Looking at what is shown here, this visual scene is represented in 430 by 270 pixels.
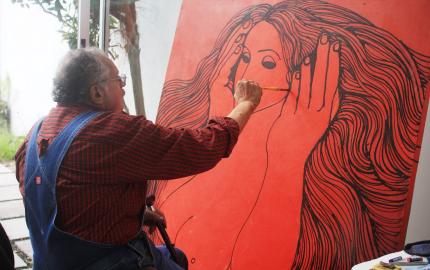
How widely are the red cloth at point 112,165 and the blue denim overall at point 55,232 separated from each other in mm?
25

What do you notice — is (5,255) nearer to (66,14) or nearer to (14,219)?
(14,219)

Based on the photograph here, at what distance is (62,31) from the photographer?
3.63 meters

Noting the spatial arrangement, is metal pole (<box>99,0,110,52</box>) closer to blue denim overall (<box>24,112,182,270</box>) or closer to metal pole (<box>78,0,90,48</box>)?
metal pole (<box>78,0,90,48</box>)

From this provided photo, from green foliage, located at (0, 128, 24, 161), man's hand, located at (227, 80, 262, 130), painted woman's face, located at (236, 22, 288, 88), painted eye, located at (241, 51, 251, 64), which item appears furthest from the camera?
green foliage, located at (0, 128, 24, 161)

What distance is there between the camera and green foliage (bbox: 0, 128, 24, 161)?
16.5 ft

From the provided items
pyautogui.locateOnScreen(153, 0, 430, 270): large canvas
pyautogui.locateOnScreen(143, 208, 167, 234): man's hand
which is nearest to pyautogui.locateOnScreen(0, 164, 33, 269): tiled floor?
pyautogui.locateOnScreen(153, 0, 430, 270): large canvas

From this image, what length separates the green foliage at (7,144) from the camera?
502cm

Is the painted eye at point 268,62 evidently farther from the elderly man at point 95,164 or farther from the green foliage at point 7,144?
the green foliage at point 7,144

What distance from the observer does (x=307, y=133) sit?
6.10 ft

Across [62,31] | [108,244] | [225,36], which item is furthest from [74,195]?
[62,31]

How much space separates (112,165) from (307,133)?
3.02 feet

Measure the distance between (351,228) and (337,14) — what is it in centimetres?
88

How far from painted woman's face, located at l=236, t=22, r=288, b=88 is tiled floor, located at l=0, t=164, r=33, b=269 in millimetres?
1837

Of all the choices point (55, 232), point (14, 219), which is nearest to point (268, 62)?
point (55, 232)
